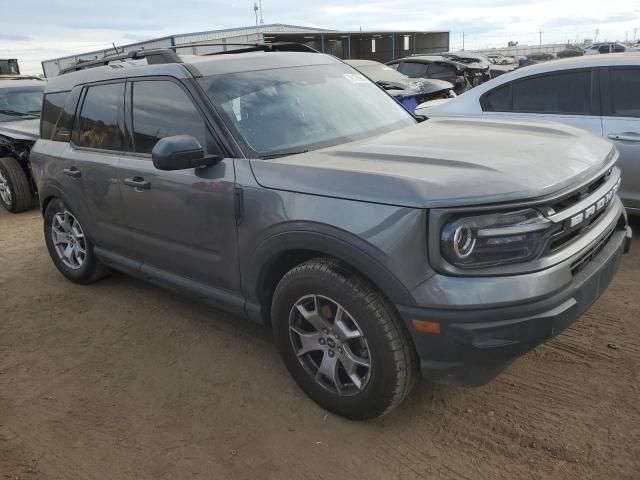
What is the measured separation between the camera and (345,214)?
2.41m

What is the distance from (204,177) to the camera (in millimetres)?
3043

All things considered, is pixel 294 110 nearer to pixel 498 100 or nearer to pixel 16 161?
pixel 498 100

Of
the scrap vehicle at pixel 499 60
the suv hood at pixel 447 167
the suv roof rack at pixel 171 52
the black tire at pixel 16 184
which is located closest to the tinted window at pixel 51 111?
the suv roof rack at pixel 171 52

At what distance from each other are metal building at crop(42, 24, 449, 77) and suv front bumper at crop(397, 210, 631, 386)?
26107mm

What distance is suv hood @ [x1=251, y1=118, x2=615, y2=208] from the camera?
222 cm

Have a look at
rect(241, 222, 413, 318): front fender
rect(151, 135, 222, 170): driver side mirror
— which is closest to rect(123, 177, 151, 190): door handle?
rect(151, 135, 222, 170): driver side mirror

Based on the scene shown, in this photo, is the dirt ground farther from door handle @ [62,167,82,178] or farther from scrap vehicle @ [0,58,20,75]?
scrap vehicle @ [0,58,20,75]

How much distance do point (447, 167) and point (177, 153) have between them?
1.36 metres

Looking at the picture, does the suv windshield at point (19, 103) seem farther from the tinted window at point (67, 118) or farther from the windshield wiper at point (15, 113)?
the tinted window at point (67, 118)

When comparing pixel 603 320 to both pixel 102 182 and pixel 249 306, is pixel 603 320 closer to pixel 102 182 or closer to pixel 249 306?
pixel 249 306

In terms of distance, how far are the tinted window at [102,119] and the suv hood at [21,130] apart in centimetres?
391

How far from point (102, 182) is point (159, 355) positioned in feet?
4.37

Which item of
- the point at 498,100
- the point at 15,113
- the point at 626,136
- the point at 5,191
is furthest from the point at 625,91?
the point at 15,113

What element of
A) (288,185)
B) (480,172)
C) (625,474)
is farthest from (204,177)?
(625,474)
